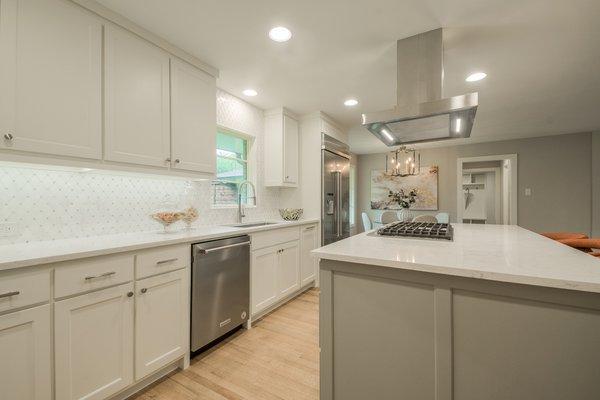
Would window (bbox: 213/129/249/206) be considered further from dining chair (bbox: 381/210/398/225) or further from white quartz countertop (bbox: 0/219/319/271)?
dining chair (bbox: 381/210/398/225)

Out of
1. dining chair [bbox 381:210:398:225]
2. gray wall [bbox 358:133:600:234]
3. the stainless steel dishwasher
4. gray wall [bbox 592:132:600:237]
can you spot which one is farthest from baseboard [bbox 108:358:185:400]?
gray wall [bbox 592:132:600:237]

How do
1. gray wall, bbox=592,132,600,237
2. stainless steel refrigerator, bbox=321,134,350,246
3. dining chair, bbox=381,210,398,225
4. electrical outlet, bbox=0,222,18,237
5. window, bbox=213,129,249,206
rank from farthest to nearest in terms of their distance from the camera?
1. dining chair, bbox=381,210,398,225
2. gray wall, bbox=592,132,600,237
3. stainless steel refrigerator, bbox=321,134,350,246
4. window, bbox=213,129,249,206
5. electrical outlet, bbox=0,222,18,237

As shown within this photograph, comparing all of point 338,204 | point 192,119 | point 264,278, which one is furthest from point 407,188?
point 192,119

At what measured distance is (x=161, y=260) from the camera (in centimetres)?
161

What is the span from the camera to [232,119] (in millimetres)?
2979

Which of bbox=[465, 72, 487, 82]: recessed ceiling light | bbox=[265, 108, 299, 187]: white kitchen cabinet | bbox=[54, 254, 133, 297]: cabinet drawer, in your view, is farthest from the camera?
bbox=[265, 108, 299, 187]: white kitchen cabinet

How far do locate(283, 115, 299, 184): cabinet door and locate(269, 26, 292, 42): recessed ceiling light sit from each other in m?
1.47

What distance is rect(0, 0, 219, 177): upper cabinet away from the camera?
1.29m

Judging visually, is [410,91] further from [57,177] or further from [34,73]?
[57,177]

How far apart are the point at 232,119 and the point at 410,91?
1931 mm

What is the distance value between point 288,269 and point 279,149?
1528mm

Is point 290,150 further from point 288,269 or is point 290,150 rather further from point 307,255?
point 288,269

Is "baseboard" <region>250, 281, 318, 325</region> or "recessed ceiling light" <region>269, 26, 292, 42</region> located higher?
"recessed ceiling light" <region>269, 26, 292, 42</region>

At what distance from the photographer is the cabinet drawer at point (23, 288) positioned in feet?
3.42
